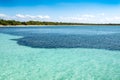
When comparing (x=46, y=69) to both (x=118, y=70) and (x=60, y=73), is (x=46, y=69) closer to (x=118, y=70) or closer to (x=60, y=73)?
(x=60, y=73)

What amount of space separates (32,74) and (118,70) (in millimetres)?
4838

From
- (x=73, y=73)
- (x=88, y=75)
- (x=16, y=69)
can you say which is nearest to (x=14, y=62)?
(x=16, y=69)

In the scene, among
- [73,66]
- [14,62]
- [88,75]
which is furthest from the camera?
[14,62]

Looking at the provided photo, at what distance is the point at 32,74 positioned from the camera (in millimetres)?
9336

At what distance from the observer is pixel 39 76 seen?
29.7 ft

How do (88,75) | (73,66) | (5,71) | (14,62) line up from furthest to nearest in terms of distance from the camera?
1. (14,62)
2. (73,66)
3. (5,71)
4. (88,75)

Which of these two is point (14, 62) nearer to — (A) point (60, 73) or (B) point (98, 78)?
(A) point (60, 73)

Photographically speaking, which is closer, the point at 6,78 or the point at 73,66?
the point at 6,78

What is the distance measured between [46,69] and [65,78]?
1956mm

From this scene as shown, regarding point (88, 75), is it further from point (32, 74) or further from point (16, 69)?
point (16, 69)

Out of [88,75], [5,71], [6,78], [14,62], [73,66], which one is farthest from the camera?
[14,62]

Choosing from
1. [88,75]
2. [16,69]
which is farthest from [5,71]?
[88,75]

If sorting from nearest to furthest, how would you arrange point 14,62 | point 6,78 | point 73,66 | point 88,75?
point 6,78 → point 88,75 → point 73,66 → point 14,62

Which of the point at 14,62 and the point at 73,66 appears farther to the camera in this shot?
the point at 14,62
